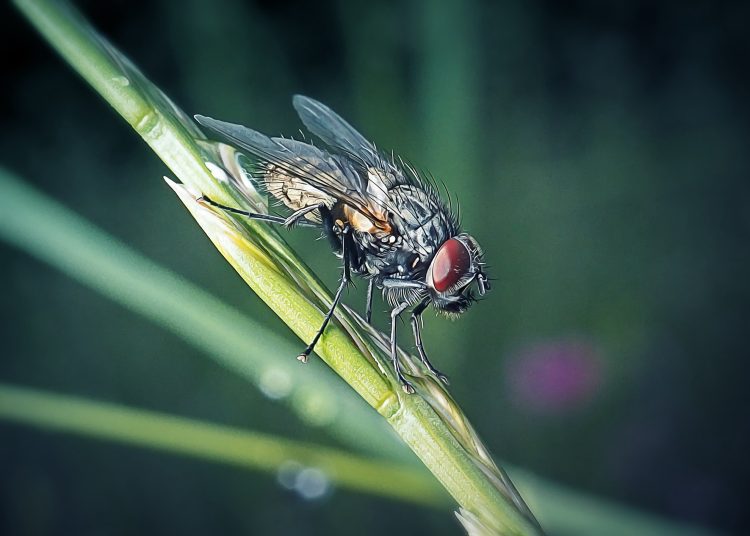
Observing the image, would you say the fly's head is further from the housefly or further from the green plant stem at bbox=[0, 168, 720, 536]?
the green plant stem at bbox=[0, 168, 720, 536]

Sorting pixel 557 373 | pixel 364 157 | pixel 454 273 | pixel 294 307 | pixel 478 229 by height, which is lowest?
pixel 294 307

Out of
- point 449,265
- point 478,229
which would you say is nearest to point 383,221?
point 449,265

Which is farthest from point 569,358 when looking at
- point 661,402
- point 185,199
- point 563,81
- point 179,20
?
point 185,199

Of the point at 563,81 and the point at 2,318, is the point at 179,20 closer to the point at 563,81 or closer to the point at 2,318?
the point at 2,318

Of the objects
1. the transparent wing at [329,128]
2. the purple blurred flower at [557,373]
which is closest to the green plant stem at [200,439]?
the transparent wing at [329,128]

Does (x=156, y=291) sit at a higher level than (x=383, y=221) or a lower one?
lower

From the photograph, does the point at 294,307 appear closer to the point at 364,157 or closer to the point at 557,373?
the point at 364,157
